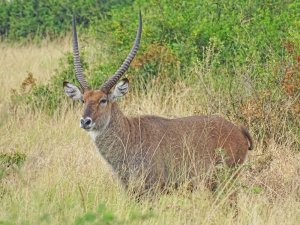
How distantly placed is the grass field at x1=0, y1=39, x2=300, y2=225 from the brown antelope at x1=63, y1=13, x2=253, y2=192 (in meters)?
0.22

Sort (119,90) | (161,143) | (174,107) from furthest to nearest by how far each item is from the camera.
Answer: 1. (174,107)
2. (119,90)
3. (161,143)

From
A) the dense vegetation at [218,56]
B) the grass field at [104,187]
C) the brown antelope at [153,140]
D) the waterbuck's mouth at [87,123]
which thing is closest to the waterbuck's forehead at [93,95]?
the brown antelope at [153,140]

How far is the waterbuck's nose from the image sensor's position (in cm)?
780

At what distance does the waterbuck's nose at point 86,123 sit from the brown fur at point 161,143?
0.06 metres

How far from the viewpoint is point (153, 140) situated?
8.02 metres

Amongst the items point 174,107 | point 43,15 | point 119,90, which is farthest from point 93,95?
point 43,15

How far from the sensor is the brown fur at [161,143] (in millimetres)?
7867

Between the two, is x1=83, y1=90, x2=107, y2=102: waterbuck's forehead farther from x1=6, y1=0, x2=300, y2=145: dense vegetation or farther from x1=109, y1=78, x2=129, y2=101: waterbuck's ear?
x1=6, y1=0, x2=300, y2=145: dense vegetation

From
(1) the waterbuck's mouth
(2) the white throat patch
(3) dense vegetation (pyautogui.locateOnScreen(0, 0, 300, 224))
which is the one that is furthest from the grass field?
(1) the waterbuck's mouth

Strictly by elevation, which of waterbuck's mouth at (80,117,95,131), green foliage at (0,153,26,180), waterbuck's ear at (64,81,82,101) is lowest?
green foliage at (0,153,26,180)

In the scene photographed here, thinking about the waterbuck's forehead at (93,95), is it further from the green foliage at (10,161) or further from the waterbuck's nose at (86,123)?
the green foliage at (10,161)

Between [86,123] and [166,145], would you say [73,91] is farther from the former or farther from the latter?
[166,145]

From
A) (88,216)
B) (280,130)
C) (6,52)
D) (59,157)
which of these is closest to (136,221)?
(88,216)

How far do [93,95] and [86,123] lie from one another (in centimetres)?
35
